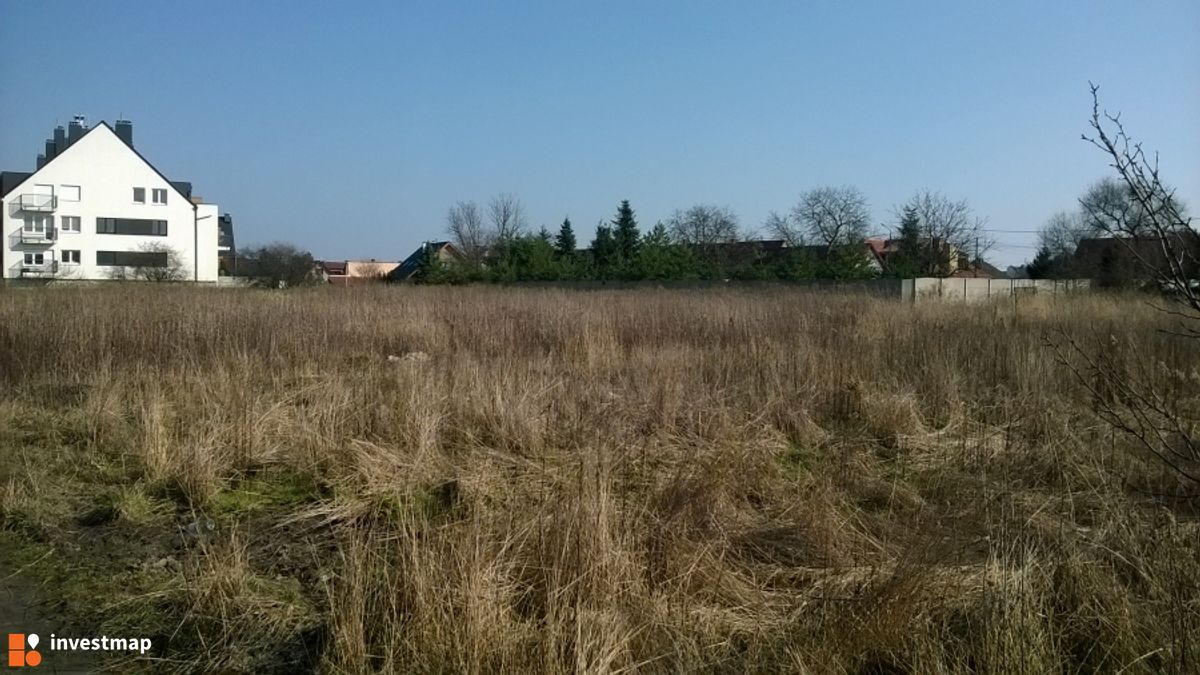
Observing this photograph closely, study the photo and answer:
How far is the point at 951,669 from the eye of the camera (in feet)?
9.66

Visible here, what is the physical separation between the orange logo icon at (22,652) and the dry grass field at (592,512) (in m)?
0.17

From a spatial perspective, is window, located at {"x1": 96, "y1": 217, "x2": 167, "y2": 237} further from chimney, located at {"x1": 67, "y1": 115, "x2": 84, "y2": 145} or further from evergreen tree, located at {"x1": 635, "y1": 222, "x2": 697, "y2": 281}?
evergreen tree, located at {"x1": 635, "y1": 222, "x2": 697, "y2": 281}

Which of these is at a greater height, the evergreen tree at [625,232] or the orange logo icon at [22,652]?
the evergreen tree at [625,232]

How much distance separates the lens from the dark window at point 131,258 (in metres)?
54.9

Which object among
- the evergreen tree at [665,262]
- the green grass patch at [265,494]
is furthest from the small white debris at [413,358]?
the evergreen tree at [665,262]

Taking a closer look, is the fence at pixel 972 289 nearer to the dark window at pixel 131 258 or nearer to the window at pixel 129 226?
the dark window at pixel 131 258

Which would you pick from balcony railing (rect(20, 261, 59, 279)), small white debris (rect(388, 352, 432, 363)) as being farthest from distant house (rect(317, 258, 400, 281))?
small white debris (rect(388, 352, 432, 363))

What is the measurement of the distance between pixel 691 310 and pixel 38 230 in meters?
54.8

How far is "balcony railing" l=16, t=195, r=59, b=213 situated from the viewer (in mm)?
54562

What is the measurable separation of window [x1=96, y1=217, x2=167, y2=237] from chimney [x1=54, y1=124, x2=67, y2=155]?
204 inches

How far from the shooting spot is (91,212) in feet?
184

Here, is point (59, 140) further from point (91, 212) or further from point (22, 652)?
point (22, 652)

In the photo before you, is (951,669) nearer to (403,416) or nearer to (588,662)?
(588,662)

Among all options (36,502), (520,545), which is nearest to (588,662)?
(520,545)
